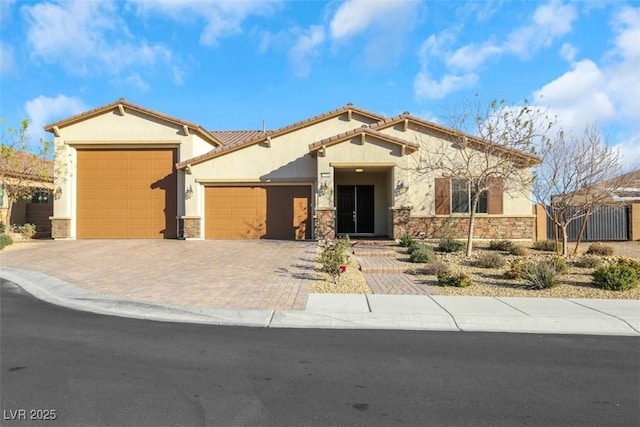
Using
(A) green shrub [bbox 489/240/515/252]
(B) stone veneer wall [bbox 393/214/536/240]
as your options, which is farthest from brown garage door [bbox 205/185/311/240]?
(A) green shrub [bbox 489/240/515/252]

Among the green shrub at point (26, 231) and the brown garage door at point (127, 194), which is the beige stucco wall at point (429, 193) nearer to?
the brown garage door at point (127, 194)

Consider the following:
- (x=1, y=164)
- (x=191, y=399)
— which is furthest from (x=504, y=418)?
(x=1, y=164)

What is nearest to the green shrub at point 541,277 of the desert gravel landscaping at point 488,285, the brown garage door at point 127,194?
the desert gravel landscaping at point 488,285

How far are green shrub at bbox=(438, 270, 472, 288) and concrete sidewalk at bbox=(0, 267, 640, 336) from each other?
1.08 m

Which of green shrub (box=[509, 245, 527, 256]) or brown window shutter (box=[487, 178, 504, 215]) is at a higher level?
brown window shutter (box=[487, 178, 504, 215])

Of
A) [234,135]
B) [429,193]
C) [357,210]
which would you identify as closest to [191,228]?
[357,210]

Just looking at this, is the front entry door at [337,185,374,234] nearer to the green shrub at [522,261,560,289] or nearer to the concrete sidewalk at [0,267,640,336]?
the green shrub at [522,261,560,289]

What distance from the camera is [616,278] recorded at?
9922 millimetres

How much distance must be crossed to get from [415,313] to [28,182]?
19.7 meters

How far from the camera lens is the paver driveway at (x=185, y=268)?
356 inches

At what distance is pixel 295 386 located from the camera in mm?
4574

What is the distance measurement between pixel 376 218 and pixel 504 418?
1639 cm

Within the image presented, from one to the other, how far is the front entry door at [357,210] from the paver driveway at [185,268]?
3.53 m

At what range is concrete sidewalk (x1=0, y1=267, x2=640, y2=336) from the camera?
23.5ft
